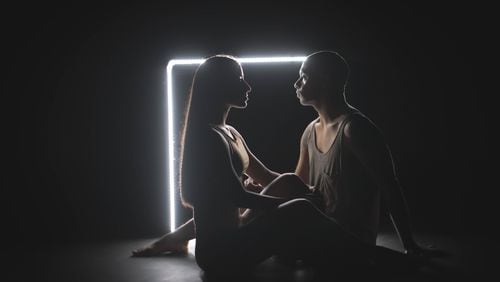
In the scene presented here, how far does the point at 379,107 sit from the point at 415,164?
58 centimetres

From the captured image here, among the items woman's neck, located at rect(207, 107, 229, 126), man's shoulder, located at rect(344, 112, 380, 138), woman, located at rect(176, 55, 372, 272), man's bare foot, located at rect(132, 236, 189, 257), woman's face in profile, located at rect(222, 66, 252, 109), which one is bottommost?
man's bare foot, located at rect(132, 236, 189, 257)

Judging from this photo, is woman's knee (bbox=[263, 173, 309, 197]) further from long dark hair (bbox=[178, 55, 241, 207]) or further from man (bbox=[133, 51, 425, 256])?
long dark hair (bbox=[178, 55, 241, 207])

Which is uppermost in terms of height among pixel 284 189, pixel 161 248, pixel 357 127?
pixel 357 127

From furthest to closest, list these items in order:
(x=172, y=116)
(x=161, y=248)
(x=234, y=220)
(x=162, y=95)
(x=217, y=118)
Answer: (x=162, y=95)
(x=172, y=116)
(x=161, y=248)
(x=217, y=118)
(x=234, y=220)

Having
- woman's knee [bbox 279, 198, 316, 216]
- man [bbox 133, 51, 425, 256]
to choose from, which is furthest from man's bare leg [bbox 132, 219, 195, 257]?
woman's knee [bbox 279, 198, 316, 216]

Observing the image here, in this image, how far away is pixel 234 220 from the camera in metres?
2.12

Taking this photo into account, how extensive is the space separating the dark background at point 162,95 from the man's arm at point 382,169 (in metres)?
1.38

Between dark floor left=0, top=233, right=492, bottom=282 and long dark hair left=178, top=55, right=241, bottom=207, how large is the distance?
44 centimetres

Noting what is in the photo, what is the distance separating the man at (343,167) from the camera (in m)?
2.21

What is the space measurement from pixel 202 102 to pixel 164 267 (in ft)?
3.19

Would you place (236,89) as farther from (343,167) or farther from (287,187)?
(343,167)

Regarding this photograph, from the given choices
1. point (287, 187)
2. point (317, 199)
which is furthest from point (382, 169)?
point (287, 187)

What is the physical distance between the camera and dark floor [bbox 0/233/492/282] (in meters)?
2.07

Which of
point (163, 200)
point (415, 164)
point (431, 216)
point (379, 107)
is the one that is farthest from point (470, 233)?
point (163, 200)
